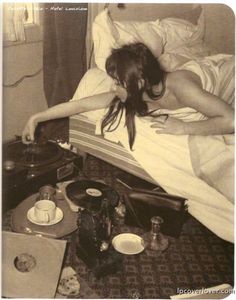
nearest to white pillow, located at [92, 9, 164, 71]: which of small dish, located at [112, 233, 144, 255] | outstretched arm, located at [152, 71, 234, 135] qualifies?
outstretched arm, located at [152, 71, 234, 135]

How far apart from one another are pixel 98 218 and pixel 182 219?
23 cm

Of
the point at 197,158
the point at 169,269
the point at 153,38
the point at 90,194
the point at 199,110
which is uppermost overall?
the point at 153,38

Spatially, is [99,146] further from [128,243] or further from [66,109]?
[128,243]

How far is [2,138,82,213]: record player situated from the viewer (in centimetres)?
96

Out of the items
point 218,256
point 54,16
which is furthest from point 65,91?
point 218,256

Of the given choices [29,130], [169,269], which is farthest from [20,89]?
[169,269]

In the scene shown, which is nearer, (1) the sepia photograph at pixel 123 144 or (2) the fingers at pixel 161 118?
(1) the sepia photograph at pixel 123 144

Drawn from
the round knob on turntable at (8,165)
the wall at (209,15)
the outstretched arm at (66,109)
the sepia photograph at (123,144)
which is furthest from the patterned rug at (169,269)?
the wall at (209,15)

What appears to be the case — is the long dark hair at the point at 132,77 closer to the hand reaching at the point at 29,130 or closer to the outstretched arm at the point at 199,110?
the outstretched arm at the point at 199,110

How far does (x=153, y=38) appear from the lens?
3.35ft

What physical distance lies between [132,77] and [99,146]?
22cm

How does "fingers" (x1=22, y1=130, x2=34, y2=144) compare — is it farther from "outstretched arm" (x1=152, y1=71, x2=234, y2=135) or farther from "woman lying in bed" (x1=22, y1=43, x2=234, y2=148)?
"outstretched arm" (x1=152, y1=71, x2=234, y2=135)

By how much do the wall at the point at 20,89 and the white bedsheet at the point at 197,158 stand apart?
13cm

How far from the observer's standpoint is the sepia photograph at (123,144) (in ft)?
2.83
